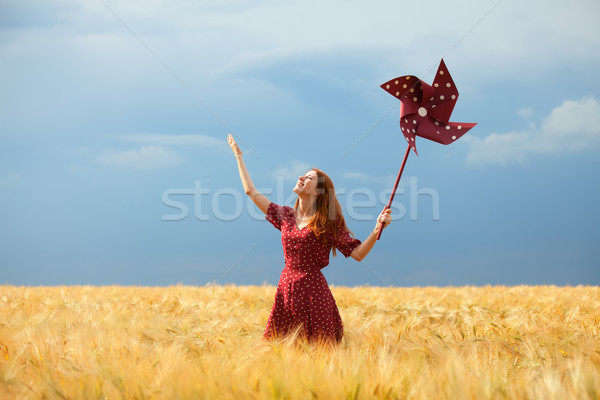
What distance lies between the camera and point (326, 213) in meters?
4.07

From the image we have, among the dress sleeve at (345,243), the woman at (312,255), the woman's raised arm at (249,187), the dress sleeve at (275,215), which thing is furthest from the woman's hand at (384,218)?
the woman's raised arm at (249,187)

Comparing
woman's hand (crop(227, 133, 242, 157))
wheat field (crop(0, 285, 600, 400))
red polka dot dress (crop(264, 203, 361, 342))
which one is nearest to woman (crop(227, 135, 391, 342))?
red polka dot dress (crop(264, 203, 361, 342))

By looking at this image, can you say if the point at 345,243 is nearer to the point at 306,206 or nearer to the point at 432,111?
the point at 306,206

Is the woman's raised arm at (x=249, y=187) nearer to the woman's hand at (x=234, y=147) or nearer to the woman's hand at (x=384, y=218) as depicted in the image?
the woman's hand at (x=234, y=147)

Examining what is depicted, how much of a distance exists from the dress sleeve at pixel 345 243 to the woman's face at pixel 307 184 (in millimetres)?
402

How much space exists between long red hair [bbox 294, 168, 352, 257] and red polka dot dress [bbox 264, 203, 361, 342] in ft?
0.16

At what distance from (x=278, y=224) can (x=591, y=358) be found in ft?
7.96

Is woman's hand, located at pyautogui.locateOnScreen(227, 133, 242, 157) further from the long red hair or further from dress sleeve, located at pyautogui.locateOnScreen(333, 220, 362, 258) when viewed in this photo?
dress sleeve, located at pyautogui.locateOnScreen(333, 220, 362, 258)

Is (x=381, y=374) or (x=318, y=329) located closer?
(x=381, y=374)

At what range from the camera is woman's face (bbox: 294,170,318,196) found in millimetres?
4082

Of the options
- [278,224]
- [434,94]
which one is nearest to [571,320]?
[434,94]

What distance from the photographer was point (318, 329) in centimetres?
398

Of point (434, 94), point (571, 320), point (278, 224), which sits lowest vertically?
point (571, 320)

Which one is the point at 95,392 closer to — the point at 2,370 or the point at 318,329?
the point at 2,370
